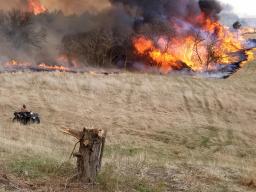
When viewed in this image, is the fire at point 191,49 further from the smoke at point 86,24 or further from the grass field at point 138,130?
the grass field at point 138,130

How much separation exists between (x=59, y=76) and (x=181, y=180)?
42.6 metres

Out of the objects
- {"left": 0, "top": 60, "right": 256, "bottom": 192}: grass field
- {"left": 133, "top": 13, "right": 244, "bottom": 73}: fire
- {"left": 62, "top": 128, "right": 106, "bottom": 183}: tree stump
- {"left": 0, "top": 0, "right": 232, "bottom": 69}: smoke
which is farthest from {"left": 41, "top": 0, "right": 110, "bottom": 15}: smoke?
{"left": 62, "top": 128, "right": 106, "bottom": 183}: tree stump

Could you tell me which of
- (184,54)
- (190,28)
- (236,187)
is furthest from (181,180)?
(190,28)

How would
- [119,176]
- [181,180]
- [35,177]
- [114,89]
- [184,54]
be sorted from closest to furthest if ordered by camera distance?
[35,177]
[119,176]
[181,180]
[114,89]
[184,54]

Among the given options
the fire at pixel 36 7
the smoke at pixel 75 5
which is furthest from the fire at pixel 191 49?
the fire at pixel 36 7

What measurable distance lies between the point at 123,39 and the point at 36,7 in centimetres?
1919

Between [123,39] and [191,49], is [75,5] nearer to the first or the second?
[123,39]

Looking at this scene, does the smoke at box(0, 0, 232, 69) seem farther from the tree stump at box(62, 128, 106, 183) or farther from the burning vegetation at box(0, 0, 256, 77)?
the tree stump at box(62, 128, 106, 183)

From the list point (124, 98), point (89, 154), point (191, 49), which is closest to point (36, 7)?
point (191, 49)

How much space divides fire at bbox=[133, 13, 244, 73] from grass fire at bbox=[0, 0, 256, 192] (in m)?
0.24

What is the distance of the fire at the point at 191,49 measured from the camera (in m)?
83.2

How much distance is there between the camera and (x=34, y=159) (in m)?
13.3

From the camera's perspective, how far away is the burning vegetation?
3039 inches

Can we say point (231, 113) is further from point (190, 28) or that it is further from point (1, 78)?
point (190, 28)
